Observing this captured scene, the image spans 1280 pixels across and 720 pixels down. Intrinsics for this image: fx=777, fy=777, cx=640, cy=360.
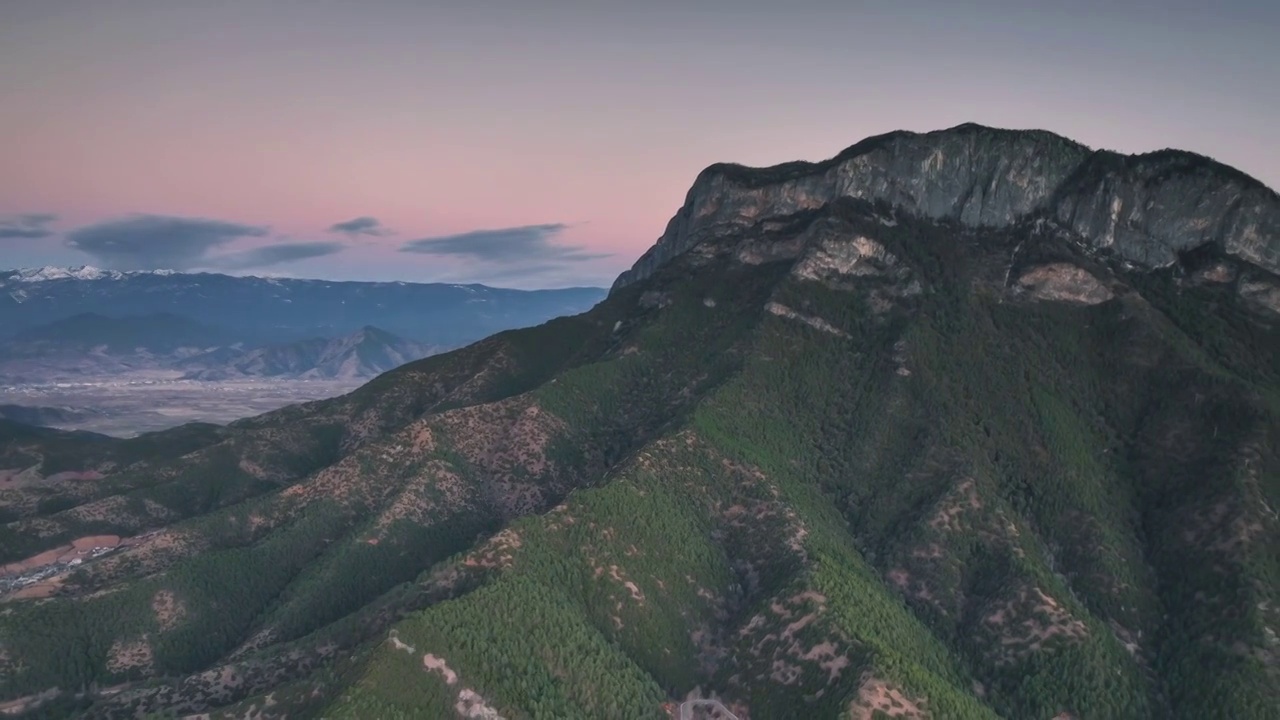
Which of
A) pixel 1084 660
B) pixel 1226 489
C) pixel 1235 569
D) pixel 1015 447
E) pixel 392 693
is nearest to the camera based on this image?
pixel 392 693

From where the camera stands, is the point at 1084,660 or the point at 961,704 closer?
the point at 961,704

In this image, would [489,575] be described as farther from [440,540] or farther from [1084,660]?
[1084,660]

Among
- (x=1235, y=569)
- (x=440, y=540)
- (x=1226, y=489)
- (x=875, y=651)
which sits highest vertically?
(x=1226, y=489)

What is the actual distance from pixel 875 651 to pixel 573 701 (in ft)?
169

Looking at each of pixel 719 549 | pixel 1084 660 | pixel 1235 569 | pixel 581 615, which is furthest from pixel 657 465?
pixel 1235 569

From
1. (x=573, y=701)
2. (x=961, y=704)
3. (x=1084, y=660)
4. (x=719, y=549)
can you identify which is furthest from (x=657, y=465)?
(x=1084, y=660)

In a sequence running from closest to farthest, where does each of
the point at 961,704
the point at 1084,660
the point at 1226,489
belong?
the point at 961,704 < the point at 1084,660 < the point at 1226,489

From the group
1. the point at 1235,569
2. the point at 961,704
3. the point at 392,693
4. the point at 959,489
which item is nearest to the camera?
the point at 392,693

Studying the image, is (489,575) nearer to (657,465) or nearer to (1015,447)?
(657,465)

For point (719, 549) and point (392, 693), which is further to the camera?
point (719, 549)

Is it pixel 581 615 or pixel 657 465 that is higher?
pixel 657 465

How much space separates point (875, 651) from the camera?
131 meters

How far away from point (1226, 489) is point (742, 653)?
112964 millimetres

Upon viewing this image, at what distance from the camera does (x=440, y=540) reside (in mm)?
189000
